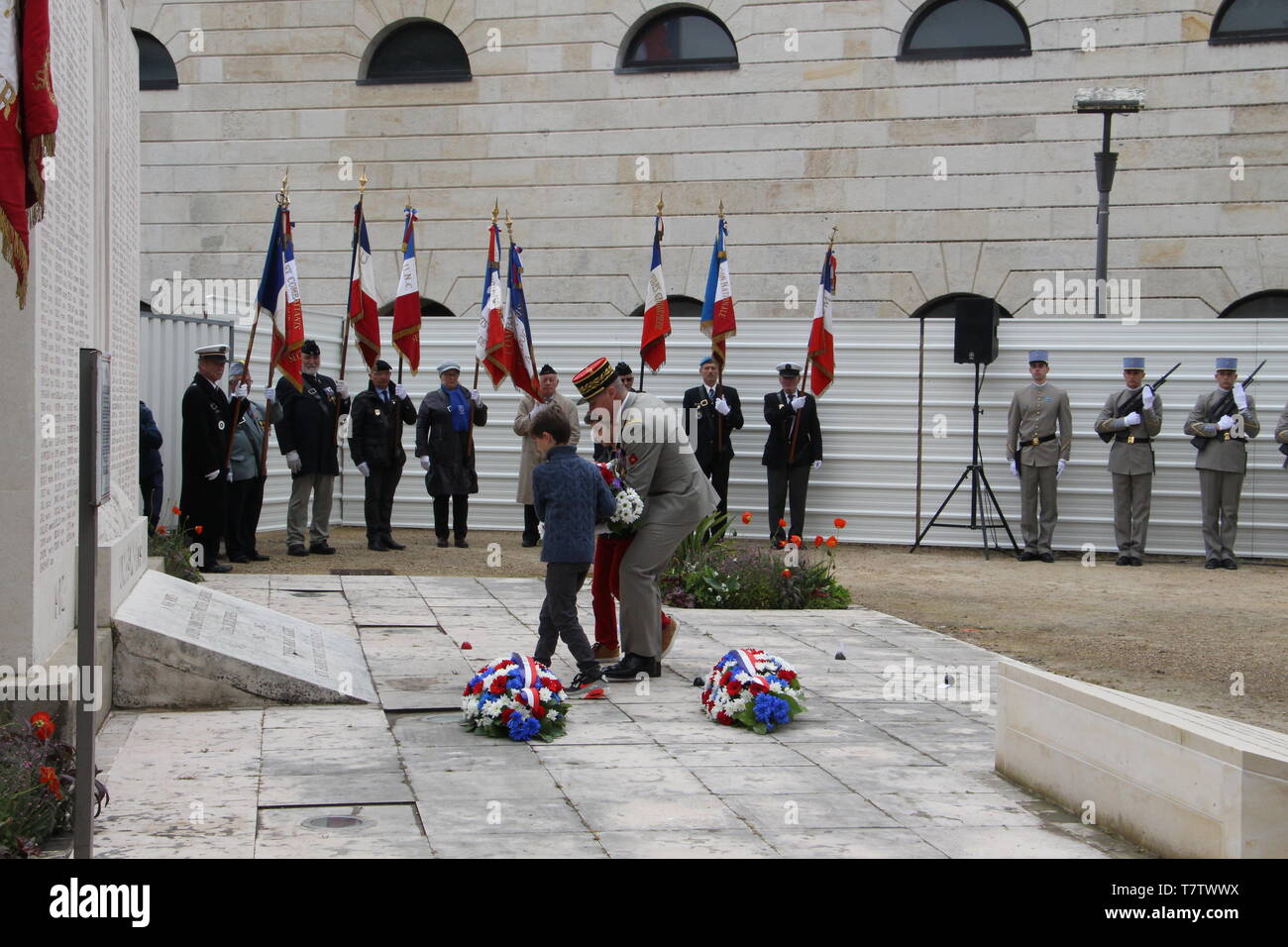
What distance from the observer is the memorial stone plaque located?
8.23 m

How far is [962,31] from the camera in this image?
2119 centimetres

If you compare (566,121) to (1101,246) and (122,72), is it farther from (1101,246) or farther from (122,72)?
(122,72)

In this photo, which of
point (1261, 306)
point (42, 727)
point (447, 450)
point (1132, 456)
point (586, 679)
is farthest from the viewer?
point (1261, 306)

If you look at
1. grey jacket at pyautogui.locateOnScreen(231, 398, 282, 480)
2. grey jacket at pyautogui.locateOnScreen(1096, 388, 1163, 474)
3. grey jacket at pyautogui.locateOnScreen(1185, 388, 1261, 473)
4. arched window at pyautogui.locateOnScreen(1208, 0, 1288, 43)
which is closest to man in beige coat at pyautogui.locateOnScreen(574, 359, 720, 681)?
grey jacket at pyautogui.locateOnScreen(231, 398, 282, 480)

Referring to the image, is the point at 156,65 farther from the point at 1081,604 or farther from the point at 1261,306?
the point at 1081,604

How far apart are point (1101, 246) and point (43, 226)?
15038 millimetres

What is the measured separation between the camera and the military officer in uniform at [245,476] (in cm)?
1518

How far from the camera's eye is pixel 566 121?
22.2 meters

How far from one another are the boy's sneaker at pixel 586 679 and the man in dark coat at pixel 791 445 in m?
9.27

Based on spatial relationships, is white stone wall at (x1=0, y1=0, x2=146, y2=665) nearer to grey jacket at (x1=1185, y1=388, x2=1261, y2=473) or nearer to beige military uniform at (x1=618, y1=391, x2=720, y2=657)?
beige military uniform at (x1=618, y1=391, x2=720, y2=657)

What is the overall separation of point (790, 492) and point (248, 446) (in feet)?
21.5

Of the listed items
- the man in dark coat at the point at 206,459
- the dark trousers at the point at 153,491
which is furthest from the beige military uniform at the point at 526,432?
the dark trousers at the point at 153,491

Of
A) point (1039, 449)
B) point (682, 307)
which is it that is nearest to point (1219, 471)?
point (1039, 449)
